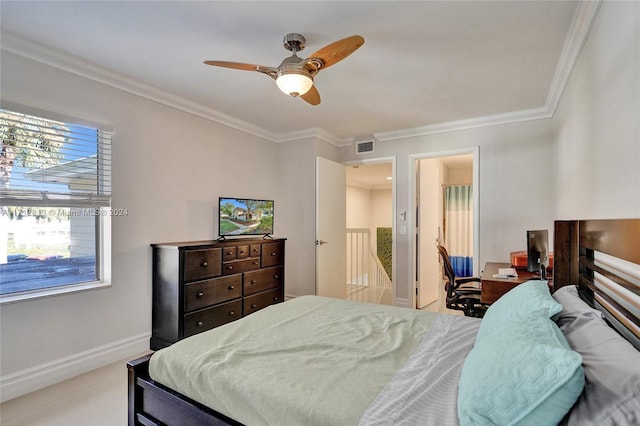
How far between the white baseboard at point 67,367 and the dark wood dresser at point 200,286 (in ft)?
0.69

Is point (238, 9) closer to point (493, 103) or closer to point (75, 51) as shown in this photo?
point (75, 51)

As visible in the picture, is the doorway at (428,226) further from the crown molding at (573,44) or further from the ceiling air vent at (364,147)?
the crown molding at (573,44)

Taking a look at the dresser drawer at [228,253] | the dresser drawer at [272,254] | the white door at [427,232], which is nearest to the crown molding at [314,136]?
the white door at [427,232]

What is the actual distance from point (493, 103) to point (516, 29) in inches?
56.6

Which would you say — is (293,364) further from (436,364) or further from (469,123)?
(469,123)

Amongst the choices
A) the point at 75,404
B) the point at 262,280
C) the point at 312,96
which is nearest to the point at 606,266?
the point at 312,96

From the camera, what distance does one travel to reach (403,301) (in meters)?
4.46

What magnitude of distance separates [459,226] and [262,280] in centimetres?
484

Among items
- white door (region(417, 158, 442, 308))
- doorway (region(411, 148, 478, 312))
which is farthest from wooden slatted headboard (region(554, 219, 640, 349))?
white door (region(417, 158, 442, 308))

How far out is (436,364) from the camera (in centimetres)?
129

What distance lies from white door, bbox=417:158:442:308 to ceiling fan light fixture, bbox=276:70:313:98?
2.79 m

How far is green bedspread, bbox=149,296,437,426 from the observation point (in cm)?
110

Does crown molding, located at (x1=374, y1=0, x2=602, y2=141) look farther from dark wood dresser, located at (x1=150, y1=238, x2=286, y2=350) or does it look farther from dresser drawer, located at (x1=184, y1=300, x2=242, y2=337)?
dresser drawer, located at (x1=184, y1=300, x2=242, y2=337)

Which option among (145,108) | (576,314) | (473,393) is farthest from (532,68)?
(145,108)
